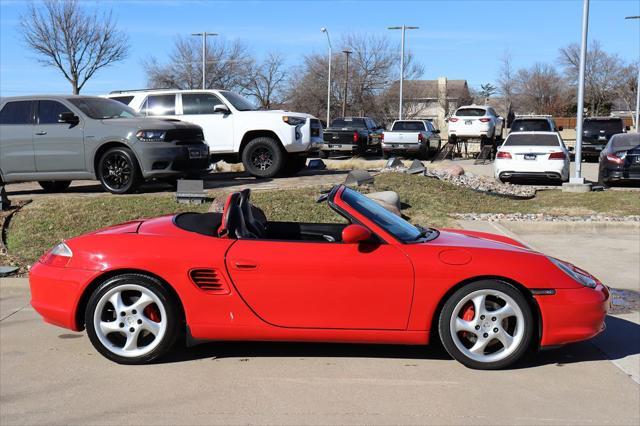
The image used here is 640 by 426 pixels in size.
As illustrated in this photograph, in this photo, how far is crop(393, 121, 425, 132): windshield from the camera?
1074 inches

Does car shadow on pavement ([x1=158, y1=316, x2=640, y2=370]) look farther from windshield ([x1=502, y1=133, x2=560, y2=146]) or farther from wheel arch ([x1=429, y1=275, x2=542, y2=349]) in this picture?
windshield ([x1=502, y1=133, x2=560, y2=146])

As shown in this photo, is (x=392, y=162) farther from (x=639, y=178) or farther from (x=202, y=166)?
(x=202, y=166)

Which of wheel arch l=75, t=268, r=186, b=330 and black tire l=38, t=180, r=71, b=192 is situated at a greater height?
black tire l=38, t=180, r=71, b=192

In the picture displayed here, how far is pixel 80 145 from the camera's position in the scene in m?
10.1

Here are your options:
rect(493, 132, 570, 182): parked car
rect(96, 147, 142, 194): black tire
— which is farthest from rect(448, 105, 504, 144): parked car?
rect(96, 147, 142, 194): black tire

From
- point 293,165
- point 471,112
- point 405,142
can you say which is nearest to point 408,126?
point 405,142

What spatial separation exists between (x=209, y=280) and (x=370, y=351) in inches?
53.0

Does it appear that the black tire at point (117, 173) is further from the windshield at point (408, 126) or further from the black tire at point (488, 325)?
the windshield at point (408, 126)

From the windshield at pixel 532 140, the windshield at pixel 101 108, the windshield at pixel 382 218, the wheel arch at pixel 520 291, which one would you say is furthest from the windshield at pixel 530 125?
the wheel arch at pixel 520 291

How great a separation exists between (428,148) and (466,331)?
2348 cm

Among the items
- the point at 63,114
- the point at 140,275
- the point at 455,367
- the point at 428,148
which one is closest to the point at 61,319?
the point at 140,275

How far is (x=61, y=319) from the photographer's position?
15.1ft

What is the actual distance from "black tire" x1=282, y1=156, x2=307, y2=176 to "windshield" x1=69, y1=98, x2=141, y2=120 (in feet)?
11.2

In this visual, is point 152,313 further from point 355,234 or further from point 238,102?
point 238,102
